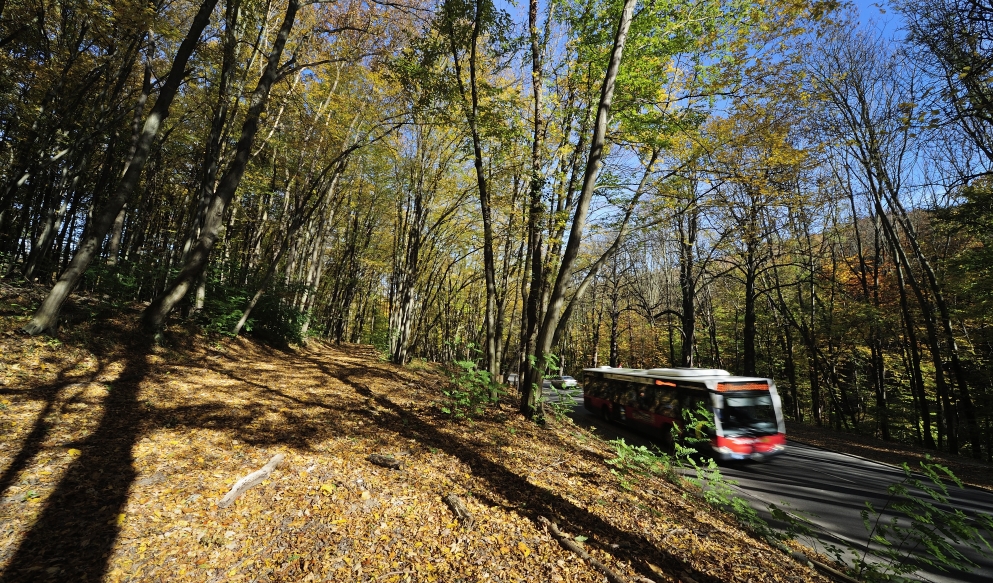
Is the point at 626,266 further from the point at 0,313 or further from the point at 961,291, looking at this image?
the point at 0,313

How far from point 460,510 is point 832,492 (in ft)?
26.5

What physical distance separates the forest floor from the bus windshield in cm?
364

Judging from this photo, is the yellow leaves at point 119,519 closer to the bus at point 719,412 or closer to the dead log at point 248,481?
the dead log at point 248,481

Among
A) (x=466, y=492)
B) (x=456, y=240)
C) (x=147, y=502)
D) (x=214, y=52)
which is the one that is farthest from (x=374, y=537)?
(x=456, y=240)

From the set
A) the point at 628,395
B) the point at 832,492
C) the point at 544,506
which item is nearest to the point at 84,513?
the point at 544,506

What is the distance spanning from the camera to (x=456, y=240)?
19.5 m

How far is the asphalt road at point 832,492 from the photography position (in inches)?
199

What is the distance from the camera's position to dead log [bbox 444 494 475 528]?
11.5ft

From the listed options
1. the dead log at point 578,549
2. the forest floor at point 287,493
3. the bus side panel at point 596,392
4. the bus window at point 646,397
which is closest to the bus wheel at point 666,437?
the bus window at point 646,397

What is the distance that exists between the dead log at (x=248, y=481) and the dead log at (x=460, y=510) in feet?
6.29

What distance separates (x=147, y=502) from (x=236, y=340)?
8.24 metres

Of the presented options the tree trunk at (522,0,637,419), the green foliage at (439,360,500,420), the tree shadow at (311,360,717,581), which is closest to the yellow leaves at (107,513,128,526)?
the tree shadow at (311,360,717,581)

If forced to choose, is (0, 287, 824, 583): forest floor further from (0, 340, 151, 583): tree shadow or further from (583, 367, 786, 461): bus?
(583, 367, 786, 461): bus

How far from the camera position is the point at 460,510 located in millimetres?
3602
